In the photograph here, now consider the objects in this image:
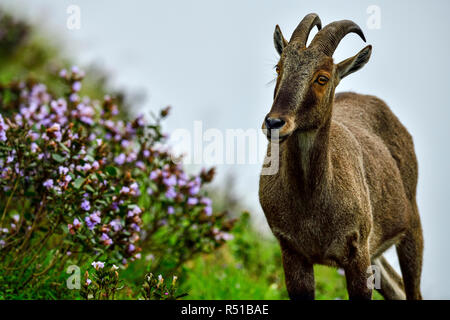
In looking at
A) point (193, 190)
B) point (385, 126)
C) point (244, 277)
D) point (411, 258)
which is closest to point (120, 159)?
point (193, 190)

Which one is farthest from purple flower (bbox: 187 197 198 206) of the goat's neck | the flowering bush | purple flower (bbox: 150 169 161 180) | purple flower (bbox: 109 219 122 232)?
the goat's neck

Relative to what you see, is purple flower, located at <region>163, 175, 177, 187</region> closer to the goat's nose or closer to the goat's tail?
the goat's nose

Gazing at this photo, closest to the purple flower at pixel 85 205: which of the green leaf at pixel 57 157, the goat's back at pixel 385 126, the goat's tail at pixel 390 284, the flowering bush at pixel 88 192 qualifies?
the flowering bush at pixel 88 192

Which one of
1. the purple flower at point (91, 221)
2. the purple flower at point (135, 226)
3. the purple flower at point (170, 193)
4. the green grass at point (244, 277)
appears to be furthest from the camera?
the green grass at point (244, 277)

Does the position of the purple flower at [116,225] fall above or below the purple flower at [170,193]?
below

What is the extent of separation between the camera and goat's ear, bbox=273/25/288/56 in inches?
159

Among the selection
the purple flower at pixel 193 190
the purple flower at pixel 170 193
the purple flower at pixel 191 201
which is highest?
the purple flower at pixel 193 190

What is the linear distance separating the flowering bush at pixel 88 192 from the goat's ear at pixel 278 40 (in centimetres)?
147

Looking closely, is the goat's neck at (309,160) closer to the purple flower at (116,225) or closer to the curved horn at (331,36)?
the curved horn at (331,36)

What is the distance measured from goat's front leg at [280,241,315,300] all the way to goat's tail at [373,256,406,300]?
1674 mm

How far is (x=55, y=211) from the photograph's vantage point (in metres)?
4.05

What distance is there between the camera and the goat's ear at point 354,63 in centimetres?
382

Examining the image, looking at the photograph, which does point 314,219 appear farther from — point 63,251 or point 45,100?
point 45,100

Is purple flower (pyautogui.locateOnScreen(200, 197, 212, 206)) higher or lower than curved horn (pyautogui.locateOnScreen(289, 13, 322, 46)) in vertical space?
lower
